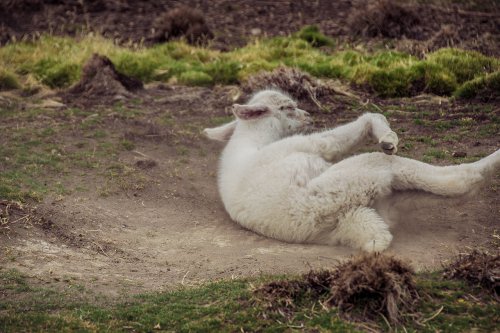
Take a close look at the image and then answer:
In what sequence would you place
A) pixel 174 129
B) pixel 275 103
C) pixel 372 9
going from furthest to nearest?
pixel 372 9 < pixel 174 129 < pixel 275 103

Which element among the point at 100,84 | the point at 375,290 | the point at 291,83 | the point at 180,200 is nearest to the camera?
the point at 375,290

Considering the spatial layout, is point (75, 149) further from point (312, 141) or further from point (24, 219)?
point (312, 141)

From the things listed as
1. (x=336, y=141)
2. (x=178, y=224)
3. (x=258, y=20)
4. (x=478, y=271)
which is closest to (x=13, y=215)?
(x=178, y=224)

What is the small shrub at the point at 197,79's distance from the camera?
39.6 feet

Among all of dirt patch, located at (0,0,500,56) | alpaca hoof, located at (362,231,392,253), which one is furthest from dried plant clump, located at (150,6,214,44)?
alpaca hoof, located at (362,231,392,253)

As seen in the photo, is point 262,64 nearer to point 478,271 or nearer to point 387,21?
point 387,21

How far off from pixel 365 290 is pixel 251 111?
11.5ft

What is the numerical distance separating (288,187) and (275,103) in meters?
1.79

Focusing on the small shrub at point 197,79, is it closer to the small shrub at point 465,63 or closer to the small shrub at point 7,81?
the small shrub at point 7,81

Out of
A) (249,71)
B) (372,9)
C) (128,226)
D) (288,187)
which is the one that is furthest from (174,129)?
(372,9)

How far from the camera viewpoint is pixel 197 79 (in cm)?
1209

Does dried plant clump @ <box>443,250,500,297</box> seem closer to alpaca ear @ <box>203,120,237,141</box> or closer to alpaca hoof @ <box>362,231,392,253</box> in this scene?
alpaca hoof @ <box>362,231,392,253</box>

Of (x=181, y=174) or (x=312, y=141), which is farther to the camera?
(x=181, y=174)

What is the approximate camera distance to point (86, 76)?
1192 centimetres
